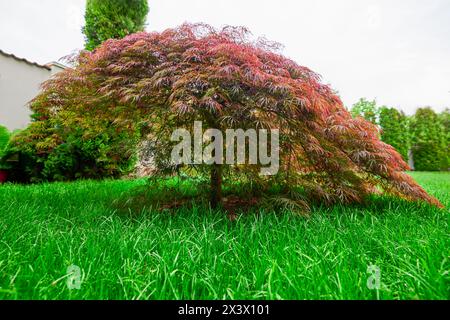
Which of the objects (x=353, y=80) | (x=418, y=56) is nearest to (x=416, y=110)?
(x=353, y=80)

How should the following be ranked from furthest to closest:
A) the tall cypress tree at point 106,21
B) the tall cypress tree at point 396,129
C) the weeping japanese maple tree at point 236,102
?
the tall cypress tree at point 396,129
the tall cypress tree at point 106,21
the weeping japanese maple tree at point 236,102

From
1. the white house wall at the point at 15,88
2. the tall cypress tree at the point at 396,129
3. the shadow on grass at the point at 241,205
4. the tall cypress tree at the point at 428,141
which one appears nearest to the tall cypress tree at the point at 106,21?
the white house wall at the point at 15,88

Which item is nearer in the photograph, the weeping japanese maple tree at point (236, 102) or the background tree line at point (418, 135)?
the weeping japanese maple tree at point (236, 102)

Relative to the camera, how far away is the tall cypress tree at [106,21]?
6.23 metres

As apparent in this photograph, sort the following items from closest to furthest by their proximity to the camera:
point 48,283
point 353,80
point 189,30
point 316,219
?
point 48,283 → point 316,219 → point 189,30 → point 353,80

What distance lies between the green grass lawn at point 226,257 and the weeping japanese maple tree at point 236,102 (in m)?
0.42

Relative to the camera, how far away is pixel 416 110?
1449cm

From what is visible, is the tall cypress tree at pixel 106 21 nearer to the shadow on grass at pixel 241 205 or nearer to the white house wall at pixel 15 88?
the white house wall at pixel 15 88

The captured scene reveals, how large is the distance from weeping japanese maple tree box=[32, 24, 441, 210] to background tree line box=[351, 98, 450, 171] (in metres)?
12.2

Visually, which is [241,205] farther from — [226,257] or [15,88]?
[15,88]

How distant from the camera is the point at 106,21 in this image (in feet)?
20.4
